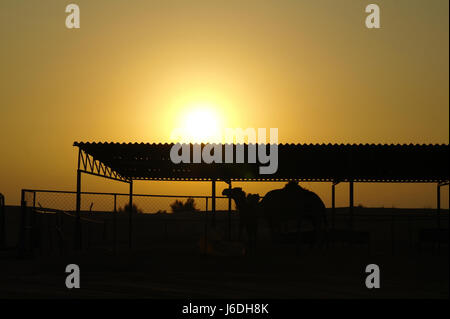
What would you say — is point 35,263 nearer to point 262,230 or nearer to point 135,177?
point 135,177

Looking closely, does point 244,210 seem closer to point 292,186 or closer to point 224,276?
point 292,186

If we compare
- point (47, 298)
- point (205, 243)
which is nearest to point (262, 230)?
point (205, 243)

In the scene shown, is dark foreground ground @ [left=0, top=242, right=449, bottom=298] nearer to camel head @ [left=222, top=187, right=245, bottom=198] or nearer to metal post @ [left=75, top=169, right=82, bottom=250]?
metal post @ [left=75, top=169, right=82, bottom=250]

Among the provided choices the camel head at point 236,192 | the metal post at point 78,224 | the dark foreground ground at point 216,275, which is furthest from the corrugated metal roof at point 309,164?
the dark foreground ground at point 216,275

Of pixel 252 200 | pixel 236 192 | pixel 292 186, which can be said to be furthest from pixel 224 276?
pixel 292 186

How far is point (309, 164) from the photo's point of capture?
26297 millimetres

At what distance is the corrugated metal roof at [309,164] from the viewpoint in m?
21.9

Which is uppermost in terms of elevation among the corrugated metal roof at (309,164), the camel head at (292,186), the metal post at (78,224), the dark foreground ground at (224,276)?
the corrugated metal roof at (309,164)

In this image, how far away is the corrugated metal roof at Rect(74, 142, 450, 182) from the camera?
71.9 ft

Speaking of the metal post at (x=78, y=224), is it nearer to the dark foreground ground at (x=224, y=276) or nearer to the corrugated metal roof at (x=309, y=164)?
the corrugated metal roof at (x=309, y=164)

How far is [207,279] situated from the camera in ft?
50.0

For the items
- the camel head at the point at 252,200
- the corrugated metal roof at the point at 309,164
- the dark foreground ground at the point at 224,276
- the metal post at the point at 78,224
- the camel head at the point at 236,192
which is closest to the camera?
the dark foreground ground at the point at 224,276
